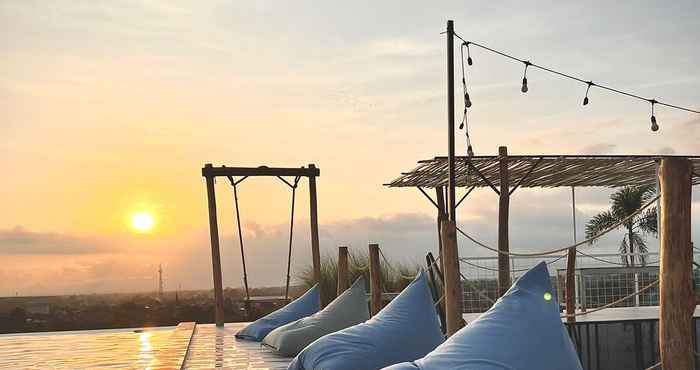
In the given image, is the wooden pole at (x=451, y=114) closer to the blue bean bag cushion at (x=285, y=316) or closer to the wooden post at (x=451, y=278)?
the blue bean bag cushion at (x=285, y=316)

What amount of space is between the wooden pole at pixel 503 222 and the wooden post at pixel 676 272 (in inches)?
233

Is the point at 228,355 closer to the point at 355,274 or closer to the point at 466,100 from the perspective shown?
the point at 466,100

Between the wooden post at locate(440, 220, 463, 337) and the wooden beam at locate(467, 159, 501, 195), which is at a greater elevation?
the wooden beam at locate(467, 159, 501, 195)

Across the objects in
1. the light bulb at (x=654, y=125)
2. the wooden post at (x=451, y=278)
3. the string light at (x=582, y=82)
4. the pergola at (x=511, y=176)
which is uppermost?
the string light at (x=582, y=82)

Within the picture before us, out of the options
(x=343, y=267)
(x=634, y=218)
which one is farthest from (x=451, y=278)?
(x=634, y=218)

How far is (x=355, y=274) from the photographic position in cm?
1149

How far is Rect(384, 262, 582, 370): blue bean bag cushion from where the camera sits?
2.81m

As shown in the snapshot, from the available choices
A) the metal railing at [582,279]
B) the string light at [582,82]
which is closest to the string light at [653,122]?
the string light at [582,82]

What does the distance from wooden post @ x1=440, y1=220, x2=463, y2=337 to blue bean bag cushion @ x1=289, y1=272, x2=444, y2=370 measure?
899mm

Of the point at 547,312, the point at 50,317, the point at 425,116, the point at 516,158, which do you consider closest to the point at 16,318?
the point at 50,317

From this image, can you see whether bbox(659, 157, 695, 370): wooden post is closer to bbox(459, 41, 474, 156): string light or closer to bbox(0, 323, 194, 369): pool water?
bbox(0, 323, 194, 369): pool water

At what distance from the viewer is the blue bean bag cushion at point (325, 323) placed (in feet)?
18.1

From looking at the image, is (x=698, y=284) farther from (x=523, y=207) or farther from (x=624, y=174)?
(x=523, y=207)

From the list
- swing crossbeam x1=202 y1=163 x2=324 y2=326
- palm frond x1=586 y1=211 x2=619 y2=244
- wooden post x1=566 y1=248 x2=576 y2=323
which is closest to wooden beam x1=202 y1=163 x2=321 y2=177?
swing crossbeam x1=202 y1=163 x2=324 y2=326
